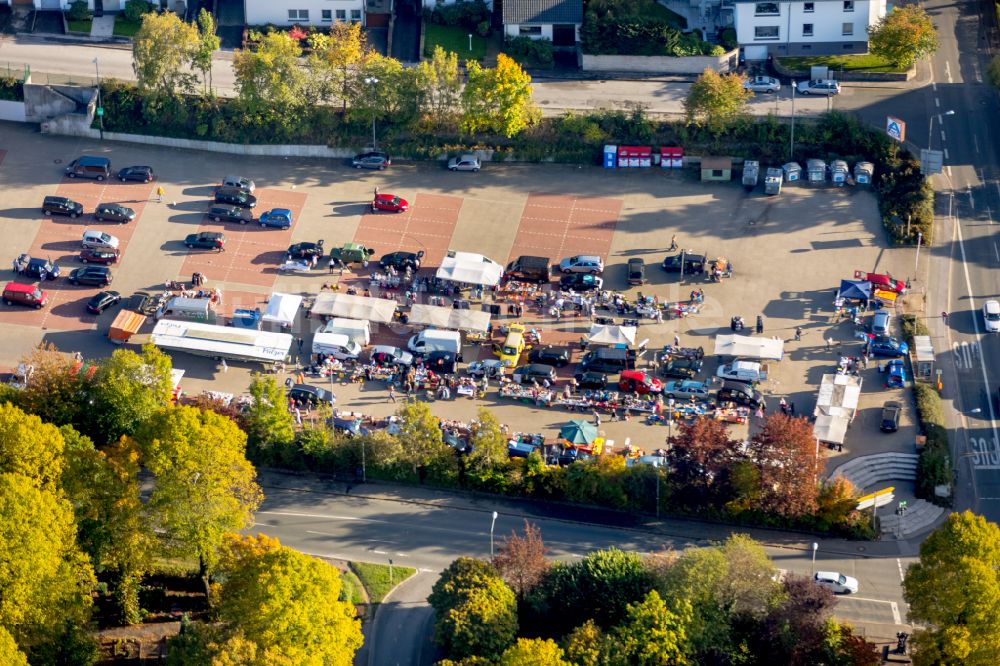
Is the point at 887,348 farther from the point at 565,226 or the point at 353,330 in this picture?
the point at 353,330

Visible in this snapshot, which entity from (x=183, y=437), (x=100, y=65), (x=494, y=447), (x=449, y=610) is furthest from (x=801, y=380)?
(x=100, y=65)

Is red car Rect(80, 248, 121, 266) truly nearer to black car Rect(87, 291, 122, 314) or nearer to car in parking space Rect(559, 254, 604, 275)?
black car Rect(87, 291, 122, 314)

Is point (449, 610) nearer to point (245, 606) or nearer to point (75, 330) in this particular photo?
point (245, 606)

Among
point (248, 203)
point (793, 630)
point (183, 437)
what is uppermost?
point (248, 203)

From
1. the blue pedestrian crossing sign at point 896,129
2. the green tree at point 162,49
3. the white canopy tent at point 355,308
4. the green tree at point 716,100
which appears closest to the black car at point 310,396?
the white canopy tent at point 355,308

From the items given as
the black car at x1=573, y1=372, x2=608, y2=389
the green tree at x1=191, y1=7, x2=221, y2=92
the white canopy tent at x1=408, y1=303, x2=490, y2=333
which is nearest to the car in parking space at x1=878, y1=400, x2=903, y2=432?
the black car at x1=573, y1=372, x2=608, y2=389

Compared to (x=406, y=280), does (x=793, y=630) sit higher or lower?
lower

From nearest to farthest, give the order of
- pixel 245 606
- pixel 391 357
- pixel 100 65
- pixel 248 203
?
pixel 245 606 < pixel 391 357 < pixel 248 203 < pixel 100 65

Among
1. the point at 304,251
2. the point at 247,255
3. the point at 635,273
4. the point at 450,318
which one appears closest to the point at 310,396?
the point at 450,318
